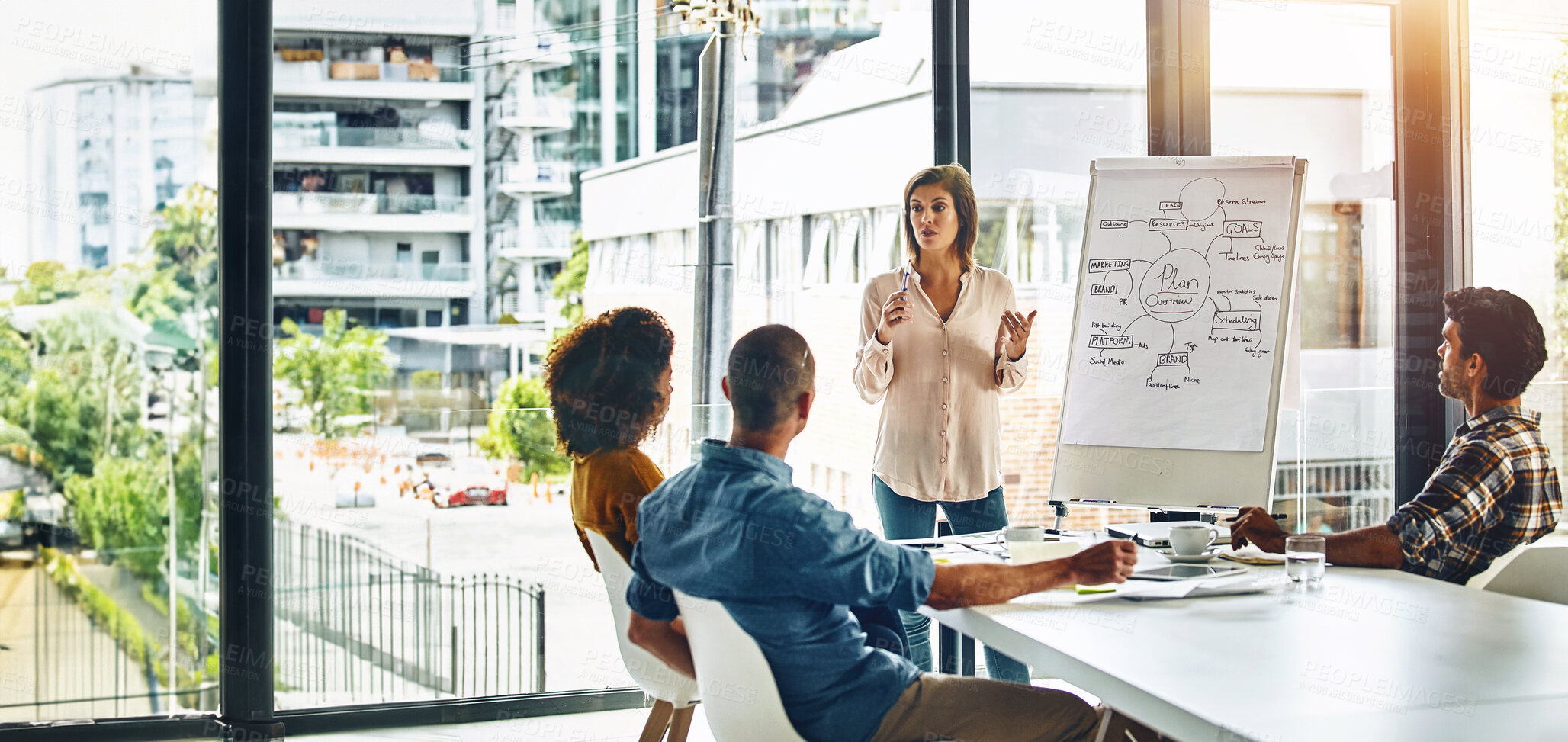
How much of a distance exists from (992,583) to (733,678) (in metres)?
0.47

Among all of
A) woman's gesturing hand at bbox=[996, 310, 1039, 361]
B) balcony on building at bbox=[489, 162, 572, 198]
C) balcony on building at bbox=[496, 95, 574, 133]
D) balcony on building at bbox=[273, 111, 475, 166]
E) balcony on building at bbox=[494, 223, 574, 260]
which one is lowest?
woman's gesturing hand at bbox=[996, 310, 1039, 361]

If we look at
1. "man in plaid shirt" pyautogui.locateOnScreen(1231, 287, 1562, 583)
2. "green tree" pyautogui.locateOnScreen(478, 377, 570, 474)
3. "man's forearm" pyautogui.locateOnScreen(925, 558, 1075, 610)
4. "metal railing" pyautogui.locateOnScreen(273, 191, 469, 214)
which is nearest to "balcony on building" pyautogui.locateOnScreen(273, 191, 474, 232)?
"metal railing" pyautogui.locateOnScreen(273, 191, 469, 214)

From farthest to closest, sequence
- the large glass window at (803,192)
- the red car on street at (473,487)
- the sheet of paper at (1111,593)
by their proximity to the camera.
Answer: the large glass window at (803,192) < the red car on street at (473,487) < the sheet of paper at (1111,593)

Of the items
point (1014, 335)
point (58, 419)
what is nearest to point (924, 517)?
point (1014, 335)

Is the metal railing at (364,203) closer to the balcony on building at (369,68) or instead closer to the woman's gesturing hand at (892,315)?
the balcony on building at (369,68)

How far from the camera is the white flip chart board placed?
2.93m

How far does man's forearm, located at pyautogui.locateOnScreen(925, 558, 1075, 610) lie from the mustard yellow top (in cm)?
59

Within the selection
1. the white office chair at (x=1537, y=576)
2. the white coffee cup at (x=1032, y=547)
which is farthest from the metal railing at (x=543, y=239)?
the white office chair at (x=1537, y=576)

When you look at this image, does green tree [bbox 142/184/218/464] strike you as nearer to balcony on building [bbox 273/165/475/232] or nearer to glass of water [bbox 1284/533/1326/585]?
balcony on building [bbox 273/165/475/232]

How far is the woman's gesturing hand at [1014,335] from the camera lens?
309cm

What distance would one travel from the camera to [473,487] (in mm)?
3562

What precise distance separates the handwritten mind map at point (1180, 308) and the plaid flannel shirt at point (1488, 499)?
61cm

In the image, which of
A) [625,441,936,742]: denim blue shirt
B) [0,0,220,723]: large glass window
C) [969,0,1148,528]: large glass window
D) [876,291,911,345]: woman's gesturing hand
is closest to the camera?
[625,441,936,742]: denim blue shirt

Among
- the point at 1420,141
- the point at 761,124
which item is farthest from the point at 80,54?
the point at 1420,141
